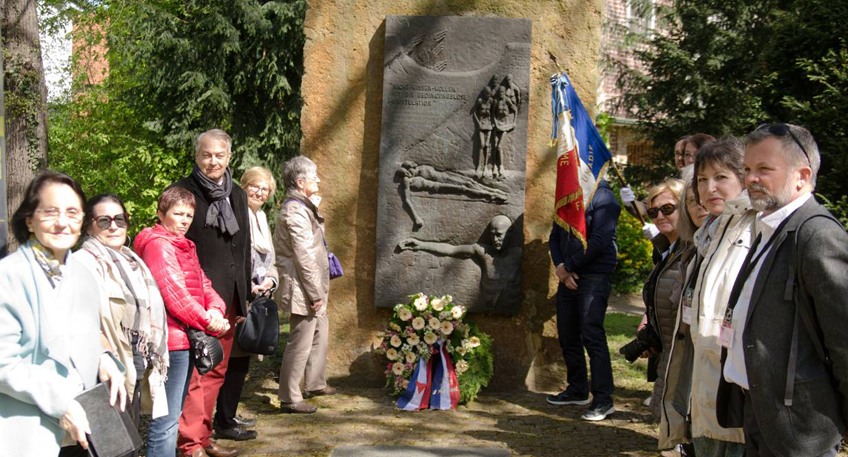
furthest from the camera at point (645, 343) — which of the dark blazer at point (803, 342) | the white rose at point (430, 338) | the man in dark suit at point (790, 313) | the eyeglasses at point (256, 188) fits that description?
the eyeglasses at point (256, 188)

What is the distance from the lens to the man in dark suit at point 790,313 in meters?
2.46

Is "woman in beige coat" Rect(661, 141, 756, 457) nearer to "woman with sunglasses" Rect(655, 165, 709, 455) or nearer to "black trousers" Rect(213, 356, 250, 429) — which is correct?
"woman with sunglasses" Rect(655, 165, 709, 455)

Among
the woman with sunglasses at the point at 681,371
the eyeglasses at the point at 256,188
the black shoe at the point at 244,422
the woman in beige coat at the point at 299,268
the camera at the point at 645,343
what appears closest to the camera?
the woman with sunglasses at the point at 681,371

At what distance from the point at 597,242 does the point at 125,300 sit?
3400 millimetres

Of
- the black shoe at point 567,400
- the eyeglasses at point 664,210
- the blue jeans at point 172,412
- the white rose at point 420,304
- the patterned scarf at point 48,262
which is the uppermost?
the eyeglasses at point 664,210

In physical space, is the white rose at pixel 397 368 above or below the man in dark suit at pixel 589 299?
below

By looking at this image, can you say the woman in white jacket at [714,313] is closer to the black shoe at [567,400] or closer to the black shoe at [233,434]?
the black shoe at [567,400]

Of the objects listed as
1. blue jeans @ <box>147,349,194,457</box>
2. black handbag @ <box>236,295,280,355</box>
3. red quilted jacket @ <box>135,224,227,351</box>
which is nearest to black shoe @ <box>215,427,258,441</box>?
black handbag @ <box>236,295,280,355</box>

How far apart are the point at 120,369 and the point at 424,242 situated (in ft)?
10.4

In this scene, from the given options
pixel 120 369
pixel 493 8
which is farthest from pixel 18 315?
pixel 493 8

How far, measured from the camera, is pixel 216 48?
13805mm

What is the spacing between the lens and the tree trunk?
23.5 feet

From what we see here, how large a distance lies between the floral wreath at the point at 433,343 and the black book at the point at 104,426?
2.96 metres

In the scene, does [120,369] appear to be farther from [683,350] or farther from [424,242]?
[424,242]
